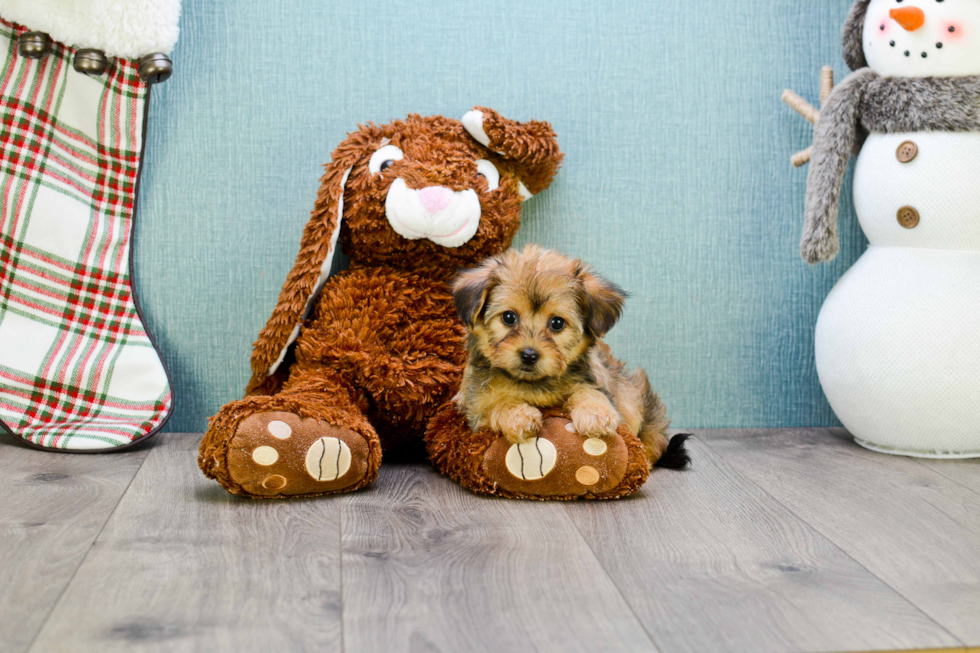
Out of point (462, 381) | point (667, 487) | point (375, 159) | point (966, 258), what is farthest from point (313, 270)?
point (966, 258)

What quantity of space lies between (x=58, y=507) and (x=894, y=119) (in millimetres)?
1961

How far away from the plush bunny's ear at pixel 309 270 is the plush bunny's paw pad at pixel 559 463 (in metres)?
0.56

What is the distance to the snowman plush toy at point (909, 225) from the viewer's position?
1939mm

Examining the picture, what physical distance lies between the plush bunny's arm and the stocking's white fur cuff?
60.5 inches

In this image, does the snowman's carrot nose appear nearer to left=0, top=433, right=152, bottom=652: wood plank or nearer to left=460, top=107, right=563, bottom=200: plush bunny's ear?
left=460, top=107, right=563, bottom=200: plush bunny's ear

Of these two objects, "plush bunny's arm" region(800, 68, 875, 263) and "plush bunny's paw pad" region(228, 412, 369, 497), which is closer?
"plush bunny's paw pad" region(228, 412, 369, 497)

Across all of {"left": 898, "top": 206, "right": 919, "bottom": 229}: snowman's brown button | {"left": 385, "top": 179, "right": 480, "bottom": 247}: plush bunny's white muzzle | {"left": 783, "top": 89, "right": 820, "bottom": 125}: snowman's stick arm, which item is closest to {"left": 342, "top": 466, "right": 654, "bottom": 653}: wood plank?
{"left": 385, "top": 179, "right": 480, "bottom": 247}: plush bunny's white muzzle

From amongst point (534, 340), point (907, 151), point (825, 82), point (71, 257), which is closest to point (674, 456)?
point (534, 340)

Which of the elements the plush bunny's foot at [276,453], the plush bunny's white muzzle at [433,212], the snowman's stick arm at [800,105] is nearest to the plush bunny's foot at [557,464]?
the plush bunny's foot at [276,453]

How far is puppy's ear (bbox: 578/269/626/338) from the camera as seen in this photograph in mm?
1651

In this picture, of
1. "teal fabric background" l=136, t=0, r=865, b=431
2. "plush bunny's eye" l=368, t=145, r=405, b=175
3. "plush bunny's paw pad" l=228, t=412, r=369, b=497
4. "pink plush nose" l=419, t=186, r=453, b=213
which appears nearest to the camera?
"plush bunny's paw pad" l=228, t=412, r=369, b=497

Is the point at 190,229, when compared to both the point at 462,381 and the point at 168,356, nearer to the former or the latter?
the point at 168,356

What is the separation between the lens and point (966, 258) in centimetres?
200

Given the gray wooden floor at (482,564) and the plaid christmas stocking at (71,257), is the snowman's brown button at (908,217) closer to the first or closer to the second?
the gray wooden floor at (482,564)
